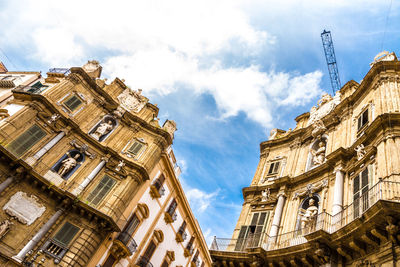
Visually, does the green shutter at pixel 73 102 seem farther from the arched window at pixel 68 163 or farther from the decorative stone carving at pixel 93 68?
the arched window at pixel 68 163

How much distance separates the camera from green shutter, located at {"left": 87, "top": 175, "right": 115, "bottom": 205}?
23.0m

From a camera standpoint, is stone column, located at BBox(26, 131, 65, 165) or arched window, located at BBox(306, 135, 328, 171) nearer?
arched window, located at BBox(306, 135, 328, 171)

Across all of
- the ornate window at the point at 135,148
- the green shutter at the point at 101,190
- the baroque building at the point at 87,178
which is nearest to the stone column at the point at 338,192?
the baroque building at the point at 87,178

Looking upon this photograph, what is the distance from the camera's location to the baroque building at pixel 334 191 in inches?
440

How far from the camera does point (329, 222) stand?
45.3ft

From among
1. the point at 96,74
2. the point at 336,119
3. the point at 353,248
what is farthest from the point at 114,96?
the point at 353,248

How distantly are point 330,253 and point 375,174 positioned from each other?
4.01m

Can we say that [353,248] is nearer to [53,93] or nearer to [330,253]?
[330,253]

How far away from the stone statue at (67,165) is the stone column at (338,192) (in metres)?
18.5

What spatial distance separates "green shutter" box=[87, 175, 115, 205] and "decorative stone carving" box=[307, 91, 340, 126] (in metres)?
16.2

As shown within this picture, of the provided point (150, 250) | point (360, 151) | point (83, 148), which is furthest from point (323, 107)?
point (83, 148)

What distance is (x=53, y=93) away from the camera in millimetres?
25484

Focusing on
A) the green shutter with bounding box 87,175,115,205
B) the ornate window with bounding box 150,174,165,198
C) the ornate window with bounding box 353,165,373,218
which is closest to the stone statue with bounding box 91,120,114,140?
the green shutter with bounding box 87,175,115,205

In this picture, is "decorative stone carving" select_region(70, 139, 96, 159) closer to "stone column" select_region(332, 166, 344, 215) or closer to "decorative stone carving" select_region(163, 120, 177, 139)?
"decorative stone carving" select_region(163, 120, 177, 139)
